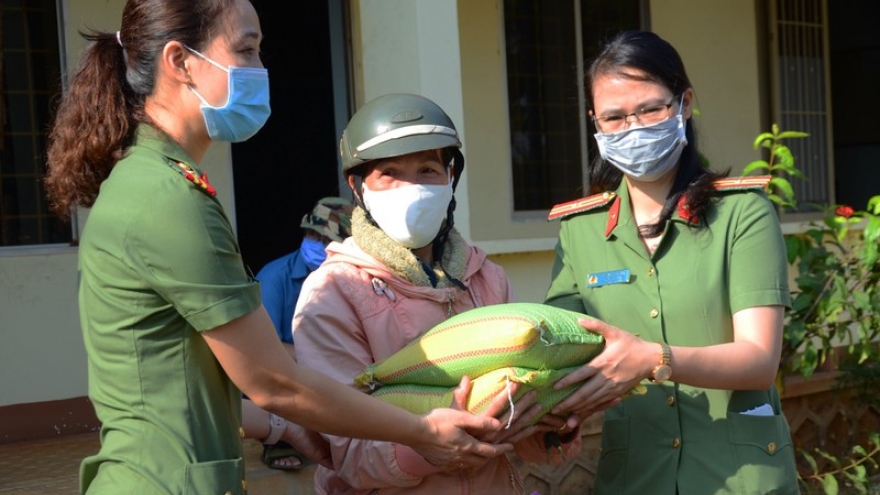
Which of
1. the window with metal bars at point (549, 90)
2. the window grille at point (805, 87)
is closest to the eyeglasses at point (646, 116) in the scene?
the window with metal bars at point (549, 90)

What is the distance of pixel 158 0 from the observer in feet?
6.83

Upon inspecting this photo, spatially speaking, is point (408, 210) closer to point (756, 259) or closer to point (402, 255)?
point (402, 255)

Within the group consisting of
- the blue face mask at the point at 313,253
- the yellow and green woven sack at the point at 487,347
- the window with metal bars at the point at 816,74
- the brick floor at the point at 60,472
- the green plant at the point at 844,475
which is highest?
the window with metal bars at the point at 816,74

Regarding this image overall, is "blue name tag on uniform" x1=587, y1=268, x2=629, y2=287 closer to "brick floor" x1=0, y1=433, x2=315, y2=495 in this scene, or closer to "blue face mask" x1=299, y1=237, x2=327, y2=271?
"brick floor" x1=0, y1=433, x2=315, y2=495

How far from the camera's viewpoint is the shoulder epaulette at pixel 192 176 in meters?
1.97

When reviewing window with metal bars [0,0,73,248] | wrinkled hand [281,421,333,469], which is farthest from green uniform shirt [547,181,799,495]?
window with metal bars [0,0,73,248]

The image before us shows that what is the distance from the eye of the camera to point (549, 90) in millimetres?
7156

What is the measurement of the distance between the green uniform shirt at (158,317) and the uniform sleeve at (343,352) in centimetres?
44

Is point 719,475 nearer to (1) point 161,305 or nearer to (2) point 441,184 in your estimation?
(2) point 441,184

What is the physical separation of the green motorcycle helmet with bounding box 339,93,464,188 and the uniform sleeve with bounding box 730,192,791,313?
676mm

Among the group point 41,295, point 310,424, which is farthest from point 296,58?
point 310,424

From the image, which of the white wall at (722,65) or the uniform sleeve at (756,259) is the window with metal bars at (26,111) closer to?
the white wall at (722,65)

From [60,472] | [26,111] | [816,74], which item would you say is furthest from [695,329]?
[816,74]

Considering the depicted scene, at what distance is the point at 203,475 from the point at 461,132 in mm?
3392
